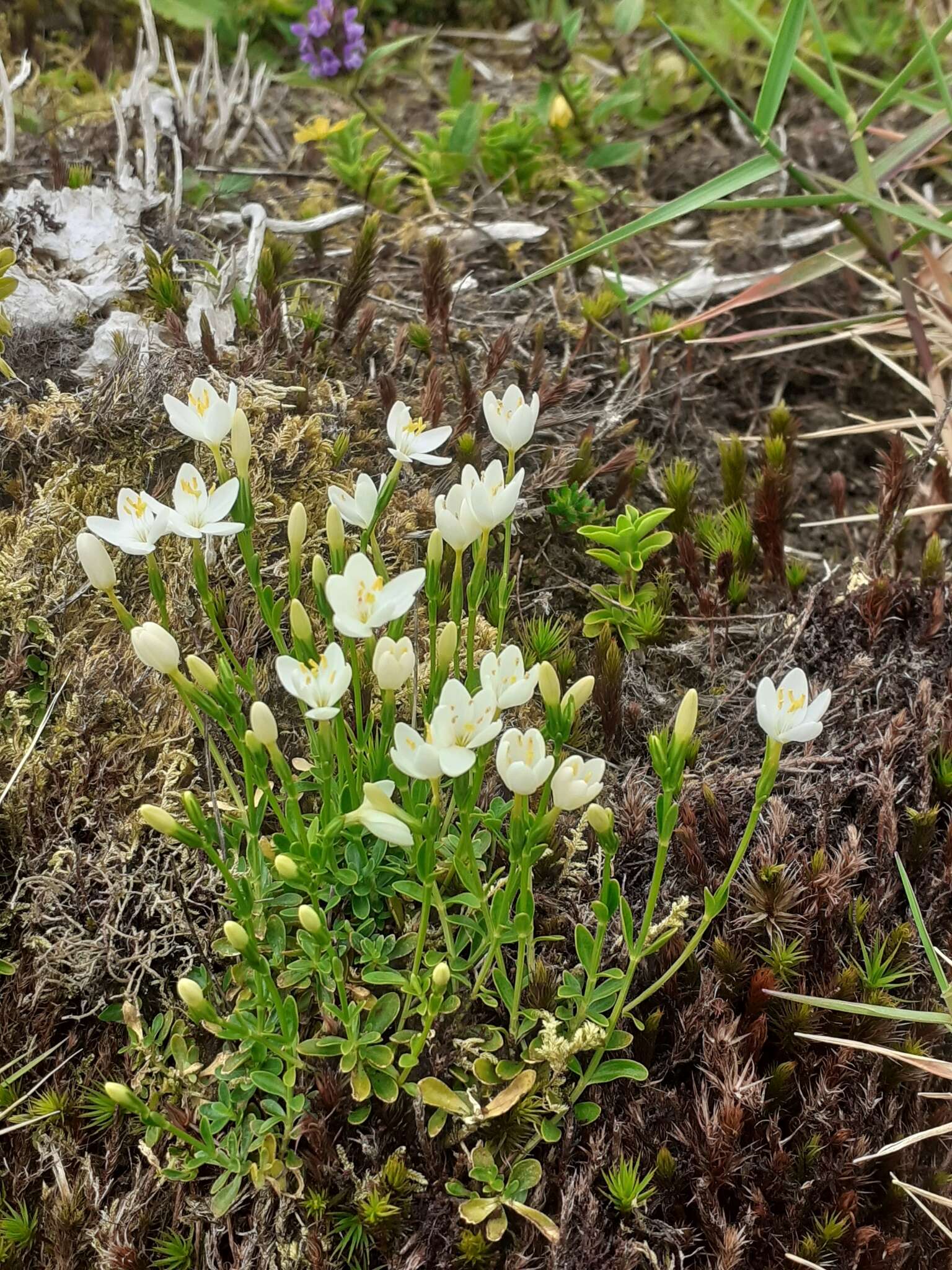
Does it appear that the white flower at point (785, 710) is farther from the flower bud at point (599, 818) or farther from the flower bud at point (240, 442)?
the flower bud at point (240, 442)

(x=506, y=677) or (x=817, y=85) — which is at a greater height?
(x=817, y=85)

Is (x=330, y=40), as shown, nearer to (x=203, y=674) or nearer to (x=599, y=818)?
(x=203, y=674)

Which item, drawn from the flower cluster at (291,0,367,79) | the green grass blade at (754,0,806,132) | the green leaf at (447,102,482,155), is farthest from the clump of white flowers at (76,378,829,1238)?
the flower cluster at (291,0,367,79)

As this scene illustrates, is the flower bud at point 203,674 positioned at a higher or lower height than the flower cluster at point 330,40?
lower

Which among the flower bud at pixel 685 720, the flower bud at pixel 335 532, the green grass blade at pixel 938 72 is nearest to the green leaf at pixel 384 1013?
the flower bud at pixel 685 720

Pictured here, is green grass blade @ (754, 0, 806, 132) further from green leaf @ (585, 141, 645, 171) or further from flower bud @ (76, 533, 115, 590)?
flower bud @ (76, 533, 115, 590)

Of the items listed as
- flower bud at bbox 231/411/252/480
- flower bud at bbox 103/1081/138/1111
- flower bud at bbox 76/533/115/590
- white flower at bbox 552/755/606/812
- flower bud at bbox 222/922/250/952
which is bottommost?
flower bud at bbox 103/1081/138/1111

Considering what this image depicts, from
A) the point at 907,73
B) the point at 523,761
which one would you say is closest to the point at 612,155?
the point at 907,73
